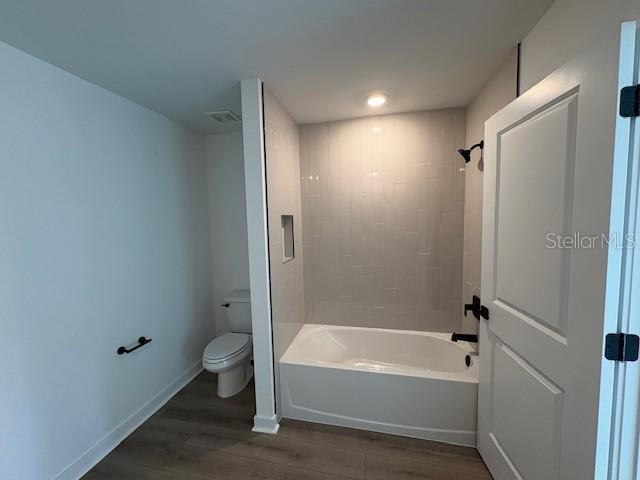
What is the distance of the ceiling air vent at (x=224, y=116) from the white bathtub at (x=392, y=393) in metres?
1.94

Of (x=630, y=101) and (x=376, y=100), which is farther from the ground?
(x=376, y=100)

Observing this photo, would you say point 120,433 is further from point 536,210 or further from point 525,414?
point 536,210

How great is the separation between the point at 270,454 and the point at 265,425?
21 cm

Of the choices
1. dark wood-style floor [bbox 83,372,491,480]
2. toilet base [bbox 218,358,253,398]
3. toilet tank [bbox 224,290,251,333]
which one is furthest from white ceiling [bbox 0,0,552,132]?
dark wood-style floor [bbox 83,372,491,480]

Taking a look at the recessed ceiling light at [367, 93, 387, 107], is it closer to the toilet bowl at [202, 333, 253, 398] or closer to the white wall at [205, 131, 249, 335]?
the white wall at [205, 131, 249, 335]

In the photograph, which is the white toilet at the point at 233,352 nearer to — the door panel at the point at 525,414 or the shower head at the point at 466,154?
the door panel at the point at 525,414

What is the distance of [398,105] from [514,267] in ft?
4.93

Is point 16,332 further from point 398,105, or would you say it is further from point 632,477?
point 398,105

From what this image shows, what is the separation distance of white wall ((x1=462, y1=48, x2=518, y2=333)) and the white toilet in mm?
1879

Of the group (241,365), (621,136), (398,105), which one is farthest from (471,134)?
(241,365)

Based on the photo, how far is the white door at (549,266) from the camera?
0.84 meters

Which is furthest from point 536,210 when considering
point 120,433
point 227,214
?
point 120,433

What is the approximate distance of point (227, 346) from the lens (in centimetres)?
231

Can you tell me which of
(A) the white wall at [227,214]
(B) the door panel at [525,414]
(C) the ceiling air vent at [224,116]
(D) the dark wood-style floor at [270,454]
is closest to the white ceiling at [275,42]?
(C) the ceiling air vent at [224,116]
